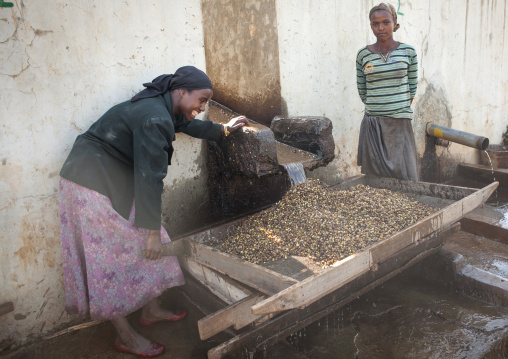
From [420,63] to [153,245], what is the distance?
5102 millimetres

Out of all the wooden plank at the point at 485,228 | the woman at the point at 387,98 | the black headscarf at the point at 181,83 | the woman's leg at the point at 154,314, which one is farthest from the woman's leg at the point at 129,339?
the wooden plank at the point at 485,228

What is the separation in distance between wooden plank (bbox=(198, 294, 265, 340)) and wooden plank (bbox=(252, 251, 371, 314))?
0.89ft

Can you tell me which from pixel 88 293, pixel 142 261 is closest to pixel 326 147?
pixel 142 261

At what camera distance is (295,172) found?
340 centimetres

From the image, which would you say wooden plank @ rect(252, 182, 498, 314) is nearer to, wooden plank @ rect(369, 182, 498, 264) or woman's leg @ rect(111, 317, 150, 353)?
wooden plank @ rect(369, 182, 498, 264)

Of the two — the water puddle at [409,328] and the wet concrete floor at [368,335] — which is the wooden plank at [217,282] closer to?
the wet concrete floor at [368,335]

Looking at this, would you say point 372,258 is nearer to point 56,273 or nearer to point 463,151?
point 56,273

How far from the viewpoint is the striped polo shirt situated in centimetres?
384

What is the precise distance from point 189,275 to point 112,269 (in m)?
0.60

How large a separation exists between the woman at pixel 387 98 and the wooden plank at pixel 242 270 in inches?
88.4

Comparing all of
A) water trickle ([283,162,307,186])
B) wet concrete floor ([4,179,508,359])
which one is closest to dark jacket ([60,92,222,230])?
wet concrete floor ([4,179,508,359])

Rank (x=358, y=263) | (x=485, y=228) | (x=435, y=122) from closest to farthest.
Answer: (x=358, y=263) < (x=485, y=228) < (x=435, y=122)

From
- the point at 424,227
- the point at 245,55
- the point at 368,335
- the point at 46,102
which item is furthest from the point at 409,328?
the point at 46,102

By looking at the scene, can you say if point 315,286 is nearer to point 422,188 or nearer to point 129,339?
point 129,339
